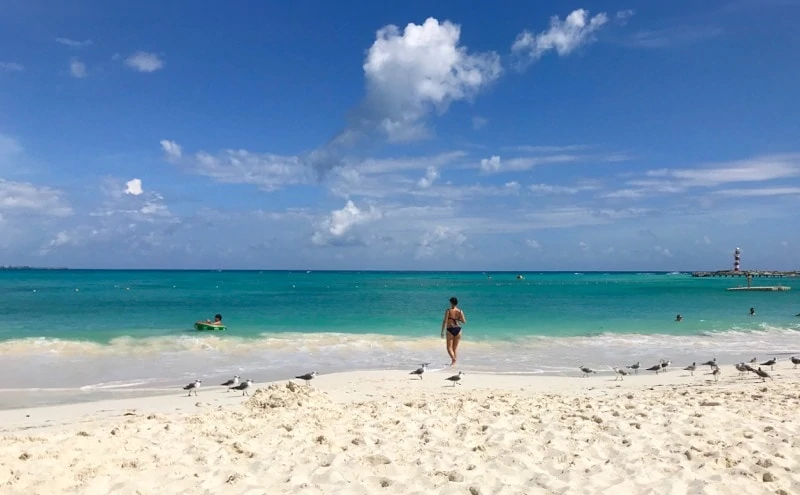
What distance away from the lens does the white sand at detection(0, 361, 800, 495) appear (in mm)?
5996

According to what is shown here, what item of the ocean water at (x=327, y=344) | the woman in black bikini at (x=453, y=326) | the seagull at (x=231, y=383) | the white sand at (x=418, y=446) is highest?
the woman in black bikini at (x=453, y=326)

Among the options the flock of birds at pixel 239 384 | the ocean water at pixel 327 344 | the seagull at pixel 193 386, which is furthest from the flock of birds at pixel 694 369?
the seagull at pixel 193 386

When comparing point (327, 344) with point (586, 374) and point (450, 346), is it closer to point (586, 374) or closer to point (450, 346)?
point (450, 346)

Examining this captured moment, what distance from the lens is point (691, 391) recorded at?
36.6 ft

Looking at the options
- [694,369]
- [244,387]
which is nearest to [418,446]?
[244,387]

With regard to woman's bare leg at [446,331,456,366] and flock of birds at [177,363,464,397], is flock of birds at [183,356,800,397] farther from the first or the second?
woman's bare leg at [446,331,456,366]

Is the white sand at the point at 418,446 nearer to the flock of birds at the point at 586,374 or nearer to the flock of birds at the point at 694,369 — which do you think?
the flock of birds at the point at 586,374

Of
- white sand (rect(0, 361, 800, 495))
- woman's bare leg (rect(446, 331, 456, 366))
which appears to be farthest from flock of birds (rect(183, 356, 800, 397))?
woman's bare leg (rect(446, 331, 456, 366))

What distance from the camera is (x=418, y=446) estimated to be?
716cm

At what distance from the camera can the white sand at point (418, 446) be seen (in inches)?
236

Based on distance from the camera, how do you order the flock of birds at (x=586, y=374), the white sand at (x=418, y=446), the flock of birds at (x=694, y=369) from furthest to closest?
the flock of birds at (x=694, y=369)
the flock of birds at (x=586, y=374)
the white sand at (x=418, y=446)

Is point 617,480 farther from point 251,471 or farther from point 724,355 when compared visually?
point 724,355

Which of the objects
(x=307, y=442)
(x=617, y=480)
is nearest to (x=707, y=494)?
(x=617, y=480)

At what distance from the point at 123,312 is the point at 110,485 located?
117 feet
